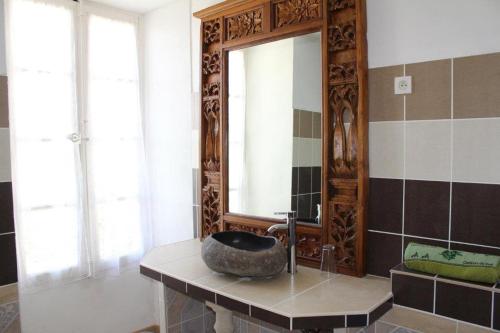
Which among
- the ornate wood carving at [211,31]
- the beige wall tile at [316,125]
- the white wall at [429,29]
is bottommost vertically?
the beige wall tile at [316,125]

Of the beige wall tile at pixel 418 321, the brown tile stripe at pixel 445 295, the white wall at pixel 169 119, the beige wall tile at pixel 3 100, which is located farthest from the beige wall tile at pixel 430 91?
the beige wall tile at pixel 3 100

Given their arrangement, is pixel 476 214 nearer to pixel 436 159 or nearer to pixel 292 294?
pixel 436 159

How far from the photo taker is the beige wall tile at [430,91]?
1.47m

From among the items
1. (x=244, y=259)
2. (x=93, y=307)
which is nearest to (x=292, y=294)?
(x=244, y=259)

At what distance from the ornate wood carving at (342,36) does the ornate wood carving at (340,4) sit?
0.07 m

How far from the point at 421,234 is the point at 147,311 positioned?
6.46 ft

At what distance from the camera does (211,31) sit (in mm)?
2209

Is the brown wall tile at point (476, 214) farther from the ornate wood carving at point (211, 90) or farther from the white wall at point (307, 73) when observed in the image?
the ornate wood carving at point (211, 90)

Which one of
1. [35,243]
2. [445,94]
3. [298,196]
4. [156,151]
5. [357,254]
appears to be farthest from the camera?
[156,151]

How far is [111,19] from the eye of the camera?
260 centimetres

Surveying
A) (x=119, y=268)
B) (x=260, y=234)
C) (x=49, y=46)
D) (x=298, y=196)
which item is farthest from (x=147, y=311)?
(x=49, y=46)

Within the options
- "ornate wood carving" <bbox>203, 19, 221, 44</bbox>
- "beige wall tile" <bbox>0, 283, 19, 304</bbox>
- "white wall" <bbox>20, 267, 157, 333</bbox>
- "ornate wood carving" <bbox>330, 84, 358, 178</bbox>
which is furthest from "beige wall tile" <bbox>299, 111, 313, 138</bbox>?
"white wall" <bbox>20, 267, 157, 333</bbox>

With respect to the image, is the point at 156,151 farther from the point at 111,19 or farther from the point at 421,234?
the point at 421,234

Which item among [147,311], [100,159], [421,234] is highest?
→ [100,159]
